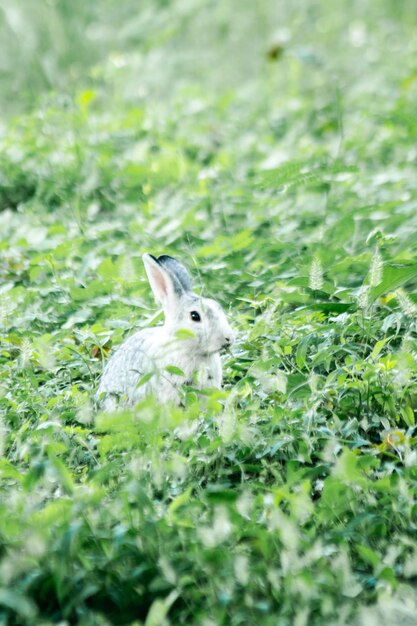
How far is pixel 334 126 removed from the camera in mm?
8406

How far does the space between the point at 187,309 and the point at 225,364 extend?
0.28 m

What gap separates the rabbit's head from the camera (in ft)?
12.2

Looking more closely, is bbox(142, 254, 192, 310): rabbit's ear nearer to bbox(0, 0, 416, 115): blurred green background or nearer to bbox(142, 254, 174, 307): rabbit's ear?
bbox(142, 254, 174, 307): rabbit's ear

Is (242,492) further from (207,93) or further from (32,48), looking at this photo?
(207,93)

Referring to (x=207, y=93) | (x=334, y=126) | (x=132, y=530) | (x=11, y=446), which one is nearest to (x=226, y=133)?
(x=334, y=126)

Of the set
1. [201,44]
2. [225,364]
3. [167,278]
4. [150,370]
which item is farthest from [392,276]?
[201,44]

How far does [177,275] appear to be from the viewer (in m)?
3.98

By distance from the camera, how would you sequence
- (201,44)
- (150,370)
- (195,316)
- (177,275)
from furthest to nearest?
1. (201,44)
2. (177,275)
3. (195,316)
4. (150,370)

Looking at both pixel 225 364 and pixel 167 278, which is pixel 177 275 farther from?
pixel 225 364

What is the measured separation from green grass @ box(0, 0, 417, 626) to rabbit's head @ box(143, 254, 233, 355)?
0.18 m

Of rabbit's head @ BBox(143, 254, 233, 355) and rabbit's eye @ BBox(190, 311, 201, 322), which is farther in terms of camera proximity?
rabbit's eye @ BBox(190, 311, 201, 322)

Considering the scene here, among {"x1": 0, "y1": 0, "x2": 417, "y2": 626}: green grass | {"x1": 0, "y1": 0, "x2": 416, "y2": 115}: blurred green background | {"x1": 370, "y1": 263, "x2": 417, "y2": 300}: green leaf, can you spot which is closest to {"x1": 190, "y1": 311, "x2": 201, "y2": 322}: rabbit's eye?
{"x1": 0, "y1": 0, "x2": 417, "y2": 626}: green grass

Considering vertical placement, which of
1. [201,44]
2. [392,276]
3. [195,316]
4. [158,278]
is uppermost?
[158,278]

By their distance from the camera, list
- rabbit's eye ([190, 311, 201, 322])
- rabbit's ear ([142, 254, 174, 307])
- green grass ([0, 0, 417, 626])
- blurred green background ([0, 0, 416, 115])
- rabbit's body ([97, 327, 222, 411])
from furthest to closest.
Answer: blurred green background ([0, 0, 416, 115]) → rabbit's ear ([142, 254, 174, 307]) → rabbit's eye ([190, 311, 201, 322]) → rabbit's body ([97, 327, 222, 411]) → green grass ([0, 0, 417, 626])
